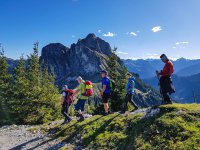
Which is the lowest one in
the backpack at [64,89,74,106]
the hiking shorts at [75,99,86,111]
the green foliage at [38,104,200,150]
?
the green foliage at [38,104,200,150]

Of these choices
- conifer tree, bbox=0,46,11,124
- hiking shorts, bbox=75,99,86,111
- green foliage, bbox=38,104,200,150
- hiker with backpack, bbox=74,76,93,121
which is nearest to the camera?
green foliage, bbox=38,104,200,150

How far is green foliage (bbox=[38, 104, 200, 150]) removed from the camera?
41.3 feet

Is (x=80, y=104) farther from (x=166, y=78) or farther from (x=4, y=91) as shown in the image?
(x=4, y=91)

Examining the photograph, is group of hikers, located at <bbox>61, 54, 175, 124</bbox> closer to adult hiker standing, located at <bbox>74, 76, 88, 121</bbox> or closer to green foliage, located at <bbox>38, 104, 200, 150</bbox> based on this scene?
adult hiker standing, located at <bbox>74, 76, 88, 121</bbox>

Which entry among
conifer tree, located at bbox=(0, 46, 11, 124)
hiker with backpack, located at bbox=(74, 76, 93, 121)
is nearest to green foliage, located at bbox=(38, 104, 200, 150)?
hiker with backpack, located at bbox=(74, 76, 93, 121)

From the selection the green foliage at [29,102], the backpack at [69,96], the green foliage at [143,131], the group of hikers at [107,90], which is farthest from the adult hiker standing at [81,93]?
the green foliage at [29,102]

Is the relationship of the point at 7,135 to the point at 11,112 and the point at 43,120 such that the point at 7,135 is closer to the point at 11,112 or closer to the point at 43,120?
the point at 43,120

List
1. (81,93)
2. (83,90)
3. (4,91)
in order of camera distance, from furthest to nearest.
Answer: (4,91)
(81,93)
(83,90)

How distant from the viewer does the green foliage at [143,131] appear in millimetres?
12602

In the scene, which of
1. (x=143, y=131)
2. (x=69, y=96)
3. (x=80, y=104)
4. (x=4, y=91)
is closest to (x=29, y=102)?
(x=4, y=91)

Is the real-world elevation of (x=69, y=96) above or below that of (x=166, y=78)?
below

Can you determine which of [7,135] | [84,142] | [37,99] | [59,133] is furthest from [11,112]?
[84,142]

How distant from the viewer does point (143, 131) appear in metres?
14.4

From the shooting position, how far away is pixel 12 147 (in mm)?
18484
